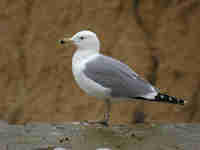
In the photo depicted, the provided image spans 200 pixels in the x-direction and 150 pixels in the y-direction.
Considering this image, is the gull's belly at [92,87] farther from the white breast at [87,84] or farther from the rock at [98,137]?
the rock at [98,137]

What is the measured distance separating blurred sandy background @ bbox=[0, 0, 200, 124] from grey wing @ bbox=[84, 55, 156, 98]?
268cm

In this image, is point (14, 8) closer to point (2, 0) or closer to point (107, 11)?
point (2, 0)

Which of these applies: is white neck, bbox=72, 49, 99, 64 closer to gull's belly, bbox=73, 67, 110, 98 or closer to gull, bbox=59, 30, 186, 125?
gull, bbox=59, 30, 186, 125

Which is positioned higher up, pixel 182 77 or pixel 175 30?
pixel 175 30

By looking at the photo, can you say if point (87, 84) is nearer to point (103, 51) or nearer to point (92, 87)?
point (92, 87)

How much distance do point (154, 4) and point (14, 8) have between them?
1.68 m

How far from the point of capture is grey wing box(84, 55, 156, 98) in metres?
3.22

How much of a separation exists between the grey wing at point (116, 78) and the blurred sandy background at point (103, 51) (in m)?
2.68

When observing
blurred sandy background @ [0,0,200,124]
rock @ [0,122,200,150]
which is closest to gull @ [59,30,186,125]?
Result: rock @ [0,122,200,150]

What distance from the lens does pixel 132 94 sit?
10.6ft

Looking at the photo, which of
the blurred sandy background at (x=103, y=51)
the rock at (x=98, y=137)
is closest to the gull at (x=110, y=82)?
the rock at (x=98, y=137)

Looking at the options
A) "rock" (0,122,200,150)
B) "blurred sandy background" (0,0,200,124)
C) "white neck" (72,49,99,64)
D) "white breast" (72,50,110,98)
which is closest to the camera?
"rock" (0,122,200,150)

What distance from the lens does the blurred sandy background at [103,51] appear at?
6.06m

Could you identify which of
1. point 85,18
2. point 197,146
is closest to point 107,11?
point 85,18
